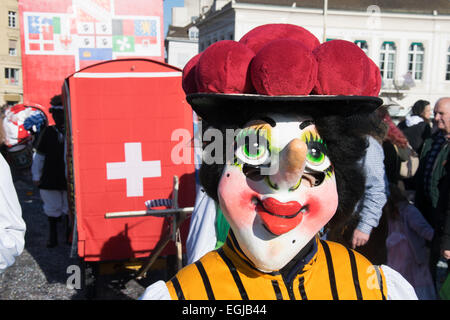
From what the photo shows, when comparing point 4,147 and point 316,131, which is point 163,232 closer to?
point 316,131

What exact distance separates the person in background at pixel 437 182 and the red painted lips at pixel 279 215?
1.94 m

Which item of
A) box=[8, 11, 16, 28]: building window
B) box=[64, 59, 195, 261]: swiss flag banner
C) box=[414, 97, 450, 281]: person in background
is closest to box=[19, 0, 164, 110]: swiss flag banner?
box=[8, 11, 16, 28]: building window

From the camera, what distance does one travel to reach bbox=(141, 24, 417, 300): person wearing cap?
1.05 m

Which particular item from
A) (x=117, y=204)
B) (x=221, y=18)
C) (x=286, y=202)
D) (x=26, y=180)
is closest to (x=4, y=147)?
(x=26, y=180)

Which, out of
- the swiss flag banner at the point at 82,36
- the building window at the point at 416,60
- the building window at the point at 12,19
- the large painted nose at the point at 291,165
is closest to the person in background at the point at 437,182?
the large painted nose at the point at 291,165

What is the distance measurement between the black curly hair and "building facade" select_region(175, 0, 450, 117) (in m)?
10.3

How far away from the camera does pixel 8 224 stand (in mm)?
1821

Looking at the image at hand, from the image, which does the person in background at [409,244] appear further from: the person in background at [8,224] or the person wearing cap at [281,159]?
the person in background at [8,224]

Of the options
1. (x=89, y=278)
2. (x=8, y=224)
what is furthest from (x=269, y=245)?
(x=89, y=278)

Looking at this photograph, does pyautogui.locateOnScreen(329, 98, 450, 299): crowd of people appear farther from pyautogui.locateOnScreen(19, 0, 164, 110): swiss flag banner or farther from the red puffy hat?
pyautogui.locateOnScreen(19, 0, 164, 110): swiss flag banner

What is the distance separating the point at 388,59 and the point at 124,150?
16414 mm

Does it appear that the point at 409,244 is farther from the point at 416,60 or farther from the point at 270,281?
the point at 416,60

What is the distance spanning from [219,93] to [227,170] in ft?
0.67

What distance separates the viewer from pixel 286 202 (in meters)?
1.08
